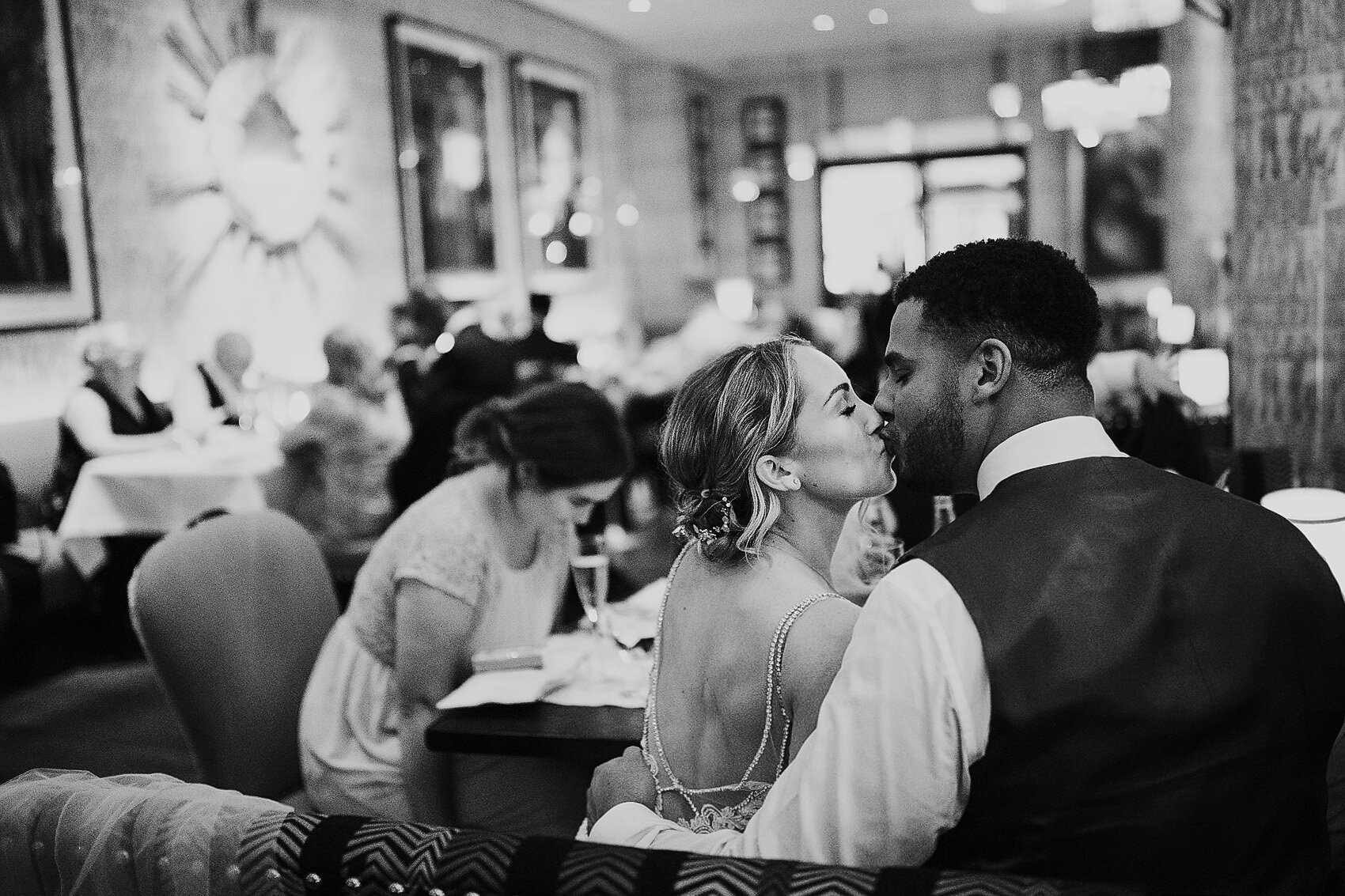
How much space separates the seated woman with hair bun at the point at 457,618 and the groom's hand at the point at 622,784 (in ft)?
→ 2.22

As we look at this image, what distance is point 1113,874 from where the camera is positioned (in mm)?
1191

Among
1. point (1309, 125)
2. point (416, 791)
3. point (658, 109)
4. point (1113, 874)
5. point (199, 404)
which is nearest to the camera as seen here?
point (1113, 874)

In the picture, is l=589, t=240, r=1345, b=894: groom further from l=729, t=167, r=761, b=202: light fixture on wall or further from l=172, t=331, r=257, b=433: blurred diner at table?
l=729, t=167, r=761, b=202: light fixture on wall

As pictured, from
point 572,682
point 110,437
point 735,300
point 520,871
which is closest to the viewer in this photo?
point 520,871

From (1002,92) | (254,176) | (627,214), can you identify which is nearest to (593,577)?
(254,176)

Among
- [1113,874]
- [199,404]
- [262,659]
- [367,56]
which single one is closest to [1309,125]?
[1113,874]

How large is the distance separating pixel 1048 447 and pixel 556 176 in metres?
10.2

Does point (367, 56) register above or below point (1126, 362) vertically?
above

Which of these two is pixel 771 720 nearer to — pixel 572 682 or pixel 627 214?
pixel 572 682

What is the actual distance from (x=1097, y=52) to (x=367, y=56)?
7.89 metres

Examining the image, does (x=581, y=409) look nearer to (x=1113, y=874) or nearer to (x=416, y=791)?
(x=416, y=791)

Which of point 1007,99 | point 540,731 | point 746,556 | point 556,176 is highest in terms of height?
point 1007,99

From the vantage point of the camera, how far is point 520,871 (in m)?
1.03

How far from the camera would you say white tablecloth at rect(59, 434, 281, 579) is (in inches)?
199
